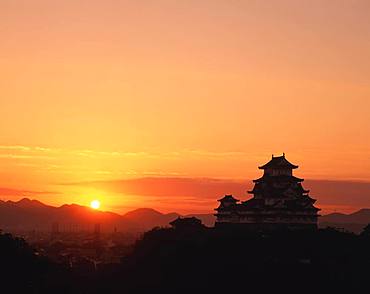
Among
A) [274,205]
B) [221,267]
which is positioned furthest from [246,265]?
[274,205]

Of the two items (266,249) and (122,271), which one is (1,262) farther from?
(266,249)

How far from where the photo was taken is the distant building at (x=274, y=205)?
71500 millimetres

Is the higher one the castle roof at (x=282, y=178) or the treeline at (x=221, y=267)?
the castle roof at (x=282, y=178)

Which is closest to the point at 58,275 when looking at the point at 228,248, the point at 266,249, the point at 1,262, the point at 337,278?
the point at 1,262

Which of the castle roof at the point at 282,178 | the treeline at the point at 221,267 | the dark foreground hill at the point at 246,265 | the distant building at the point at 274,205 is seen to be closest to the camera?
the treeline at the point at 221,267

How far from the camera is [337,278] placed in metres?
57.1

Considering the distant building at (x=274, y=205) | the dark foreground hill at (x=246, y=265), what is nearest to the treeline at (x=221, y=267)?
the dark foreground hill at (x=246, y=265)

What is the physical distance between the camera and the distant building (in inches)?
2815

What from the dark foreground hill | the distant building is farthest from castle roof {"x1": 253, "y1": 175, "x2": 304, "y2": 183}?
the dark foreground hill

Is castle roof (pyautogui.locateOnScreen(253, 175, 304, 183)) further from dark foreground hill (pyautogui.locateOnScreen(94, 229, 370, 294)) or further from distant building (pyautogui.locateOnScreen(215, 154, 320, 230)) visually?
dark foreground hill (pyautogui.locateOnScreen(94, 229, 370, 294))

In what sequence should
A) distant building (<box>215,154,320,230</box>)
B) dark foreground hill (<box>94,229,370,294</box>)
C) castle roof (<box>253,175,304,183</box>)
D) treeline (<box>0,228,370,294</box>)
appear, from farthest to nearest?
castle roof (<box>253,175,304,183</box>)
distant building (<box>215,154,320,230</box>)
dark foreground hill (<box>94,229,370,294</box>)
treeline (<box>0,228,370,294</box>)

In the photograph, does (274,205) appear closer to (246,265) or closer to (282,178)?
(282,178)

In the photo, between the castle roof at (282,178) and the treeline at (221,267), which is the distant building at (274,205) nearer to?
the castle roof at (282,178)

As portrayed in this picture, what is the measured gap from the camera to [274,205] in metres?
72.2
